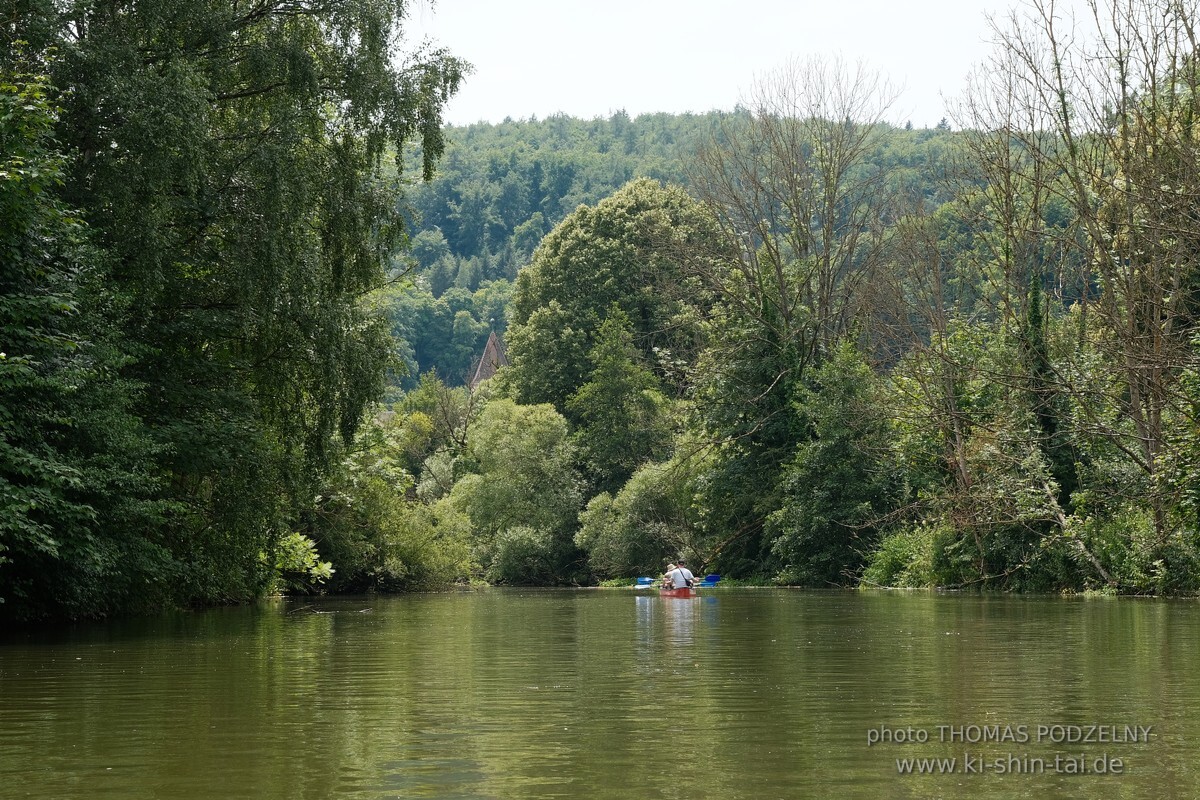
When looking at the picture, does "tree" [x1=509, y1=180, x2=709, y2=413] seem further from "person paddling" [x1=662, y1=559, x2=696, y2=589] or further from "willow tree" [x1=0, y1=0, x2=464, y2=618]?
"willow tree" [x1=0, y1=0, x2=464, y2=618]

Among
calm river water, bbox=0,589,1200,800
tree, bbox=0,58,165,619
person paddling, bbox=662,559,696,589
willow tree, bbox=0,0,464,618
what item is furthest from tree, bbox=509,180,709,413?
calm river water, bbox=0,589,1200,800

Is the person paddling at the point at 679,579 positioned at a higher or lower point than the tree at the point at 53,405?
lower

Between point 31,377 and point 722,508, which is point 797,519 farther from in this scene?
point 31,377

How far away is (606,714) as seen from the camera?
10523 millimetres

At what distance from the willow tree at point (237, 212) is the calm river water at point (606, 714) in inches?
240

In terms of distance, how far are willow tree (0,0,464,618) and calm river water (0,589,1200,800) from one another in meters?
6.10

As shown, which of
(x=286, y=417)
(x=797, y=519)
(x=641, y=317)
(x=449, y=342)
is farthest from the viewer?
(x=449, y=342)

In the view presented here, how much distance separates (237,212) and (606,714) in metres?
16.5

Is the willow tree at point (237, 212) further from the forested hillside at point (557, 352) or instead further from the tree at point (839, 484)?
the tree at point (839, 484)

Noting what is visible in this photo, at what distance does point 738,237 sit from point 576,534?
1415 cm

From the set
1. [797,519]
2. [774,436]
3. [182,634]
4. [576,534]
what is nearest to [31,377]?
[182,634]

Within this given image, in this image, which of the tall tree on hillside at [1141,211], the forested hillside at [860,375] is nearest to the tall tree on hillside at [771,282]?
the forested hillside at [860,375]

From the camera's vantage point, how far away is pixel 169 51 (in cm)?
2430

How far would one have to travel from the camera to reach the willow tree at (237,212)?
22.5m
